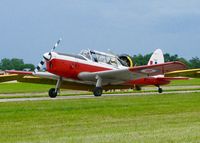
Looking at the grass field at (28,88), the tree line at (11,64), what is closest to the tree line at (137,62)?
the tree line at (11,64)

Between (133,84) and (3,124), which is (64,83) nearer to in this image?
(133,84)

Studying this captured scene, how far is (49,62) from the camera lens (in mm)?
25047

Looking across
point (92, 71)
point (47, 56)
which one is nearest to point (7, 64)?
point (92, 71)

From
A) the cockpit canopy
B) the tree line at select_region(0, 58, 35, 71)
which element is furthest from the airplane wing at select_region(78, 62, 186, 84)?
the tree line at select_region(0, 58, 35, 71)

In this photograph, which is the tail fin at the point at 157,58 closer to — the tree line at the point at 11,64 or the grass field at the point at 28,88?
the grass field at the point at 28,88

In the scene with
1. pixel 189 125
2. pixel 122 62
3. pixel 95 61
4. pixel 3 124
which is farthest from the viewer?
pixel 122 62

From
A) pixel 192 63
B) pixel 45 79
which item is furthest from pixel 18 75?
pixel 192 63

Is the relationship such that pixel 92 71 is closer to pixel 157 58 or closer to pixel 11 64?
pixel 157 58

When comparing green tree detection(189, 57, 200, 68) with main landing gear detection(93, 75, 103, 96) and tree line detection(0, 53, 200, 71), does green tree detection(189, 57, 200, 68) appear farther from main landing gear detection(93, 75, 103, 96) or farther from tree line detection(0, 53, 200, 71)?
main landing gear detection(93, 75, 103, 96)

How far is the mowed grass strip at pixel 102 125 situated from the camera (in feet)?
29.0

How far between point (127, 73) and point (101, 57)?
1725 millimetres

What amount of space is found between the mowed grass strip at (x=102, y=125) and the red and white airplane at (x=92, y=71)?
31.7 ft

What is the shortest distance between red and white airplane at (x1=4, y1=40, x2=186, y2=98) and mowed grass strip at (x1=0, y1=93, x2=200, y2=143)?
965 cm

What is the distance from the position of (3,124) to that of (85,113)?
9.75 feet
